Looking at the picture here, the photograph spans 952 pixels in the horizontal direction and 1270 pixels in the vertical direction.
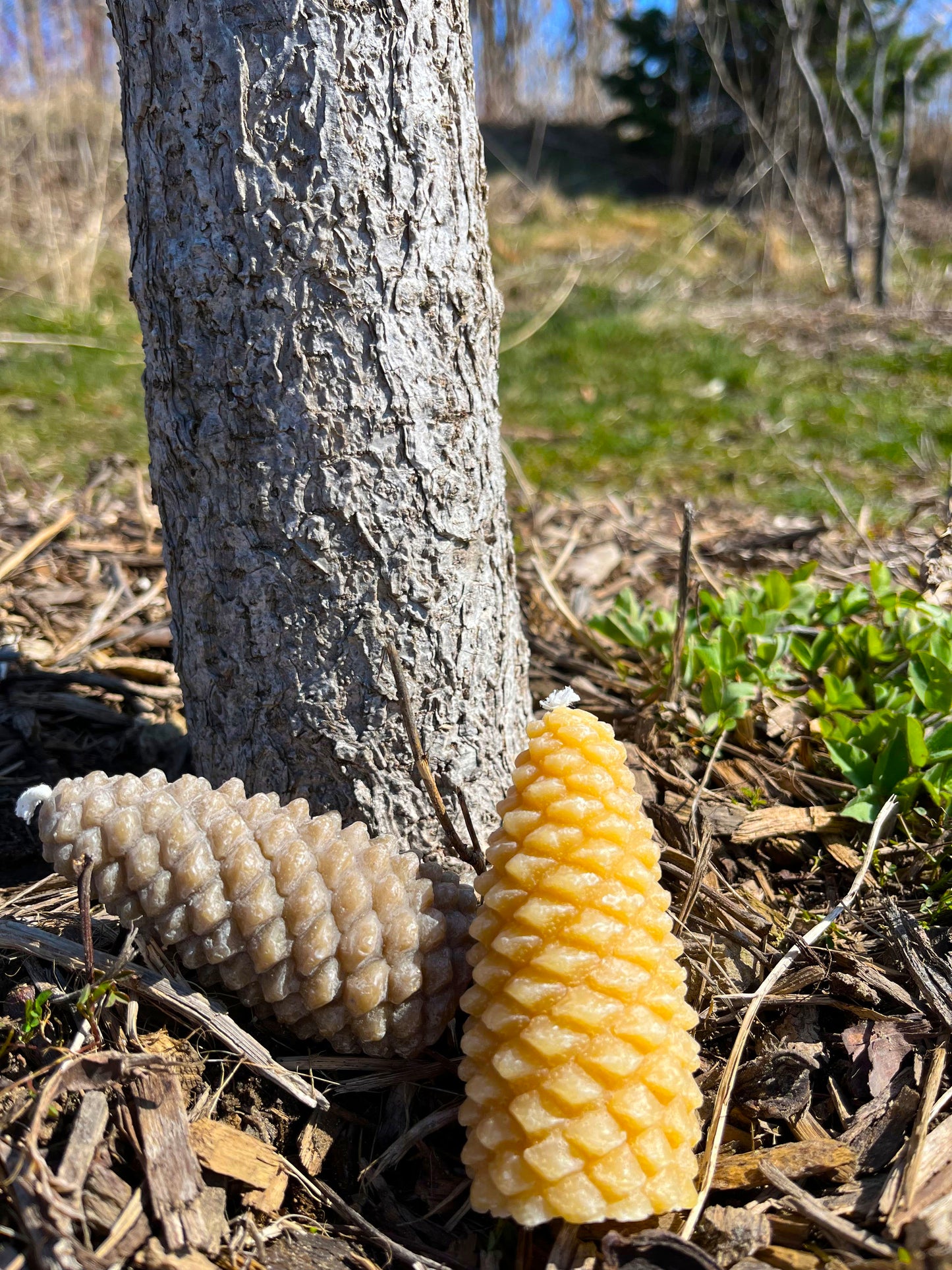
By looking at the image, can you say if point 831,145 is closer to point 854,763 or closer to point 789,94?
point 789,94

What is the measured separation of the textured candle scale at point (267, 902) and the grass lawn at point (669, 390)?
2160 mm

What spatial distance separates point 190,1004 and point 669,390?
516 cm

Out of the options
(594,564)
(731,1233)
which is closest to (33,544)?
(594,564)

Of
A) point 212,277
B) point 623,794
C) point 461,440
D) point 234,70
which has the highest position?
point 234,70

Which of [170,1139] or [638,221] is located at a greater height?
[638,221]

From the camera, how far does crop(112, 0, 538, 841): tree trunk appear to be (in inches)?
→ 51.3

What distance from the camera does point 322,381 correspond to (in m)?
1.38

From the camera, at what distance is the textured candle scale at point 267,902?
1204mm

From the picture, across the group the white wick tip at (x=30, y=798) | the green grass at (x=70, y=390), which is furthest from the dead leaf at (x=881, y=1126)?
the green grass at (x=70, y=390)

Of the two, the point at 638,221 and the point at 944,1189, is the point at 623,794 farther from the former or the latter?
the point at 638,221

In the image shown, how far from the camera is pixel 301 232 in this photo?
133 cm

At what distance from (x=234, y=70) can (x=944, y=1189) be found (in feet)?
5.58

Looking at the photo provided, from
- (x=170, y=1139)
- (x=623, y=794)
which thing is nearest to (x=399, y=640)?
(x=623, y=794)

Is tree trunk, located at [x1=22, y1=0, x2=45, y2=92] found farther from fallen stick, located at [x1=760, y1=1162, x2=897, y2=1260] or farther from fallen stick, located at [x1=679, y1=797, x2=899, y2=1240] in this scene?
fallen stick, located at [x1=760, y1=1162, x2=897, y2=1260]
